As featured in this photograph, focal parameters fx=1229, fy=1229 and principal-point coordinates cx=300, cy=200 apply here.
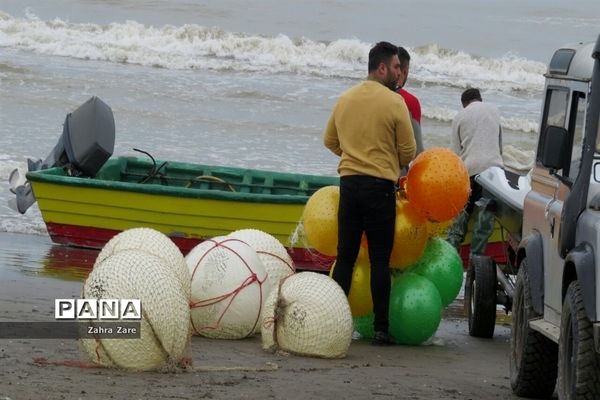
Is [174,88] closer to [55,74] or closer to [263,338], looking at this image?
[55,74]

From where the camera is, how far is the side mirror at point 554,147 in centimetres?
626

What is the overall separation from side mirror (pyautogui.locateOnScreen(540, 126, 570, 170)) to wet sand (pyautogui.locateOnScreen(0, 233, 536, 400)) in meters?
1.48

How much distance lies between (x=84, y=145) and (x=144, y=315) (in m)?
6.86

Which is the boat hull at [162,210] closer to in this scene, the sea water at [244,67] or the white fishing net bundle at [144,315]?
the sea water at [244,67]

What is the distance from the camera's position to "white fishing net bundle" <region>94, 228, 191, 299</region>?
800cm

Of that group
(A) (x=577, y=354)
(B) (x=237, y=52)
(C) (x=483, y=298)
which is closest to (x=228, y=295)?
(C) (x=483, y=298)

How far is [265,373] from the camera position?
720cm

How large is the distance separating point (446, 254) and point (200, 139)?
50.2 ft

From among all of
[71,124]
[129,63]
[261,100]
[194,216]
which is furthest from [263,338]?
[129,63]

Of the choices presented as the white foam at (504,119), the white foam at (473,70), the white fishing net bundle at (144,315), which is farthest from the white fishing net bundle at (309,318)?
the white foam at (473,70)

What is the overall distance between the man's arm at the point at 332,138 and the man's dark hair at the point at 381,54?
46 cm

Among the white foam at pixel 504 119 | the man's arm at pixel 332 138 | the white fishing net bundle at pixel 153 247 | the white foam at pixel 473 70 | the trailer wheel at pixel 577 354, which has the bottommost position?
the white foam at pixel 504 119

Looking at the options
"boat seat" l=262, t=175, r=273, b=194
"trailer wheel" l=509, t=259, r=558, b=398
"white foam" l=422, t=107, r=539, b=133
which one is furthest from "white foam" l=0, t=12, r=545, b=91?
"trailer wheel" l=509, t=259, r=558, b=398

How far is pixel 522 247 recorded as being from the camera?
24.8 feet
